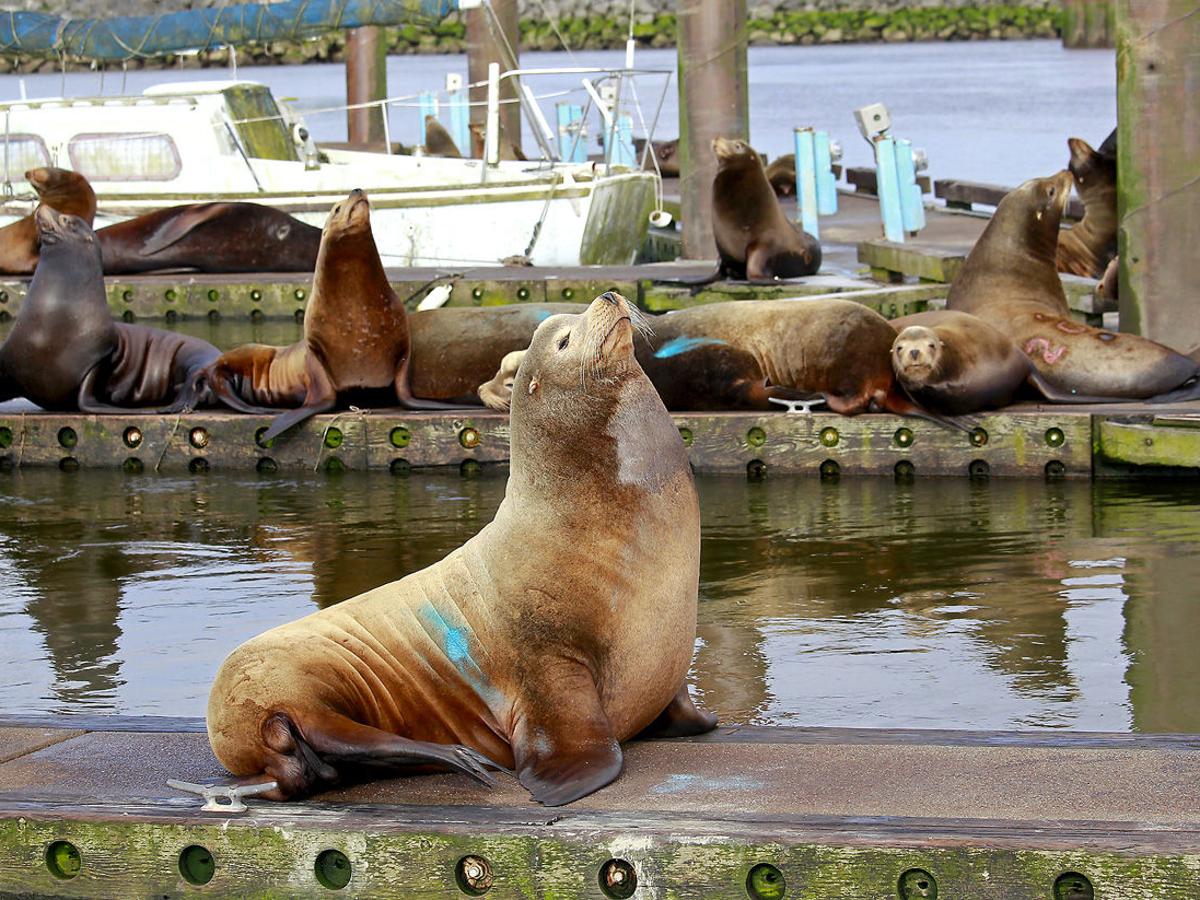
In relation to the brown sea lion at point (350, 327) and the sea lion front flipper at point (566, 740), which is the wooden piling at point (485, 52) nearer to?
the brown sea lion at point (350, 327)

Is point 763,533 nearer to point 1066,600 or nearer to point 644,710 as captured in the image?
point 1066,600

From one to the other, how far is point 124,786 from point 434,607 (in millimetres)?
706

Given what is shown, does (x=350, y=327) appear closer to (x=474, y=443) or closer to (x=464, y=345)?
(x=464, y=345)

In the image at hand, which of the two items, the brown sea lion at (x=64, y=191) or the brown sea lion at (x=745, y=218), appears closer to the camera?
the brown sea lion at (x=745, y=218)

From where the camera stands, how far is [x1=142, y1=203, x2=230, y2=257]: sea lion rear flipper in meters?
15.9

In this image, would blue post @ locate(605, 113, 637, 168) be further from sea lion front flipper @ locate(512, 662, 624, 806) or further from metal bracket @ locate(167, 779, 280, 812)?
metal bracket @ locate(167, 779, 280, 812)

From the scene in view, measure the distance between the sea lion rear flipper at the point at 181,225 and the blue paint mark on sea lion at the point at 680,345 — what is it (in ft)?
25.8

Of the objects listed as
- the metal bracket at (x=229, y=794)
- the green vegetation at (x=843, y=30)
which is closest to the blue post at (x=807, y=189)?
the metal bracket at (x=229, y=794)

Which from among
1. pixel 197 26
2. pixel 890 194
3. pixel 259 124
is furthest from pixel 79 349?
pixel 197 26

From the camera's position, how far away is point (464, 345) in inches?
365

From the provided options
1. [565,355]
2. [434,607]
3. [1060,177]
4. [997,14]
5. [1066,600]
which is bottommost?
[1066,600]

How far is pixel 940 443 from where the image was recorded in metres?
8.38

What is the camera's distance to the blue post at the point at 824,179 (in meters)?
17.8

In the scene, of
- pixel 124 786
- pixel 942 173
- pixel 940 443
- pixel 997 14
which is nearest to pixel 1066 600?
pixel 940 443
